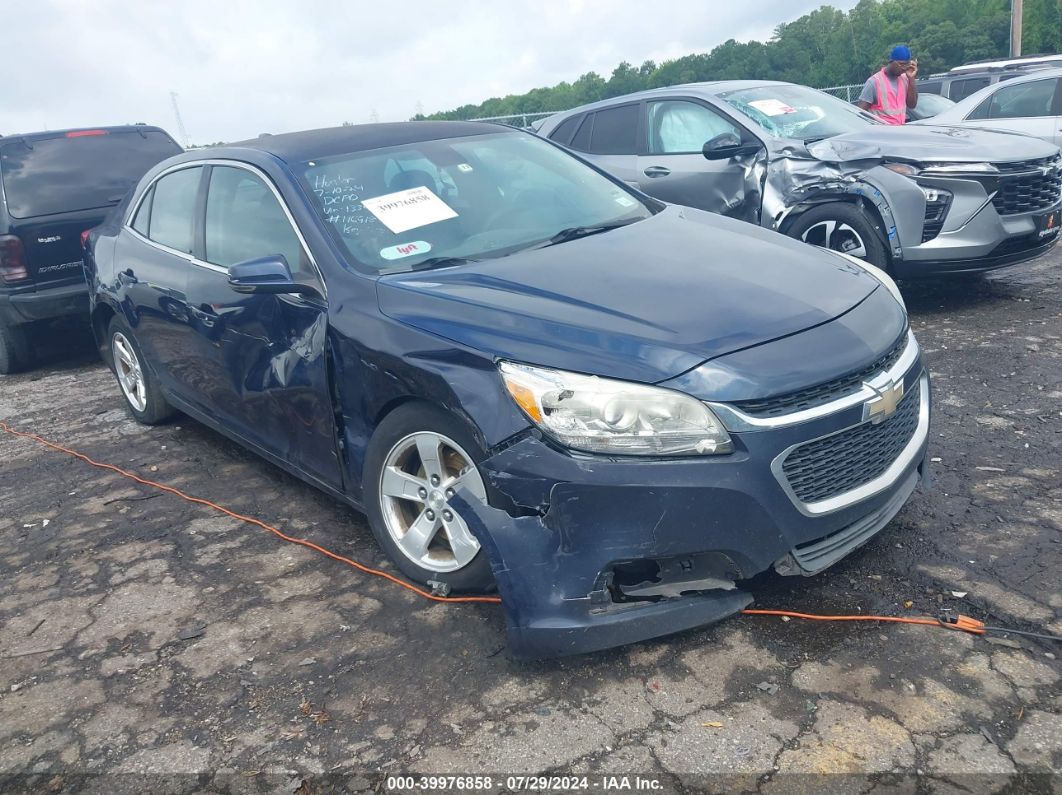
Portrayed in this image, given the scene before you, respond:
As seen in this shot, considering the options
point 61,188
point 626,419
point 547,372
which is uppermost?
point 61,188

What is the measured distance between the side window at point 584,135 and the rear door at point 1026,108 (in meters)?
4.68

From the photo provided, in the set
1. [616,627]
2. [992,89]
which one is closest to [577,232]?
[616,627]

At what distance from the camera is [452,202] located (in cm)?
379

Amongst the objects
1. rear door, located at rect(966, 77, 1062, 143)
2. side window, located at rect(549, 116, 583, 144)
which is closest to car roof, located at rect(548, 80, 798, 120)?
side window, located at rect(549, 116, 583, 144)

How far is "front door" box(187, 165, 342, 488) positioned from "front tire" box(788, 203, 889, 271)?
12.4 feet

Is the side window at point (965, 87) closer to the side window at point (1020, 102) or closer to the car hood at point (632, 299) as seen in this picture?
the side window at point (1020, 102)

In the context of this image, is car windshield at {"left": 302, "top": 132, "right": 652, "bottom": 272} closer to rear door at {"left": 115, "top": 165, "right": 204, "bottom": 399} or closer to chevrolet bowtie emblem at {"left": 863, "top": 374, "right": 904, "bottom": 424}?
rear door at {"left": 115, "top": 165, "right": 204, "bottom": 399}

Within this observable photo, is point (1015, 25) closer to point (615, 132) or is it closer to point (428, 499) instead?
point (615, 132)

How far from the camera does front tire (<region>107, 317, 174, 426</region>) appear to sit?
5.31 m

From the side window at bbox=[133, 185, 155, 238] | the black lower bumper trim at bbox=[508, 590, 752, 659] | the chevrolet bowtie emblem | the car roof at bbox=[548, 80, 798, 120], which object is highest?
the car roof at bbox=[548, 80, 798, 120]

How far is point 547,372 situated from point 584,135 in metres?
5.52

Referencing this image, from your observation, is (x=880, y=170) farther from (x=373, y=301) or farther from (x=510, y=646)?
(x=510, y=646)

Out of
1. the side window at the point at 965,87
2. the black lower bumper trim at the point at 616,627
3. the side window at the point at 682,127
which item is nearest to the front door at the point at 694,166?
the side window at the point at 682,127

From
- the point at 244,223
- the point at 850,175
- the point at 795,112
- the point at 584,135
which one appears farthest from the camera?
the point at 584,135
